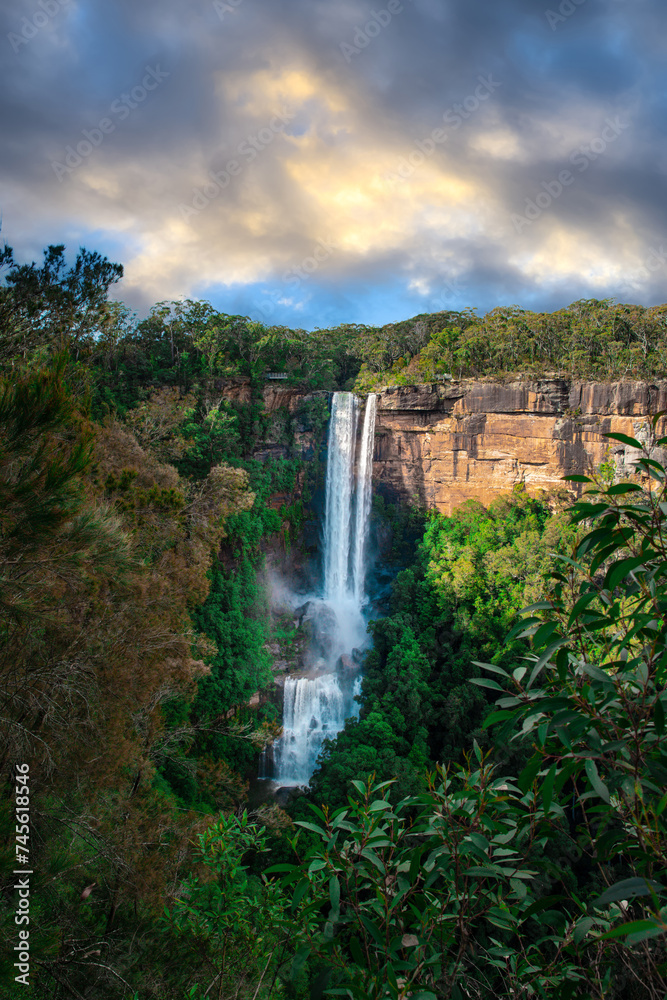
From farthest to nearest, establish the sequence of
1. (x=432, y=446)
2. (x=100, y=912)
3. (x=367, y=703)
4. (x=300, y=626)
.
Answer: (x=432, y=446) → (x=300, y=626) → (x=367, y=703) → (x=100, y=912)

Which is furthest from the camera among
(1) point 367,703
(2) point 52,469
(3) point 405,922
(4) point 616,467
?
(4) point 616,467

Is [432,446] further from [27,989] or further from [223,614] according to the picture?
[27,989]

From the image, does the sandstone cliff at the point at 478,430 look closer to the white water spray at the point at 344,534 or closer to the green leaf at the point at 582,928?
the white water spray at the point at 344,534

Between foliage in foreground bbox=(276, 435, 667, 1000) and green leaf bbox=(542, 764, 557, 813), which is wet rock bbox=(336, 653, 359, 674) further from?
green leaf bbox=(542, 764, 557, 813)

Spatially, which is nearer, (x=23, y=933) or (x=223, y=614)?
(x=23, y=933)

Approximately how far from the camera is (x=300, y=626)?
15.7 m

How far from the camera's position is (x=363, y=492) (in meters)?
17.9

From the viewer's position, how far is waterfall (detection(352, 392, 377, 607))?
17719 mm

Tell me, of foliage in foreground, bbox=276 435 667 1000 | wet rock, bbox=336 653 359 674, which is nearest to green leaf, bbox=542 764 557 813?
foliage in foreground, bbox=276 435 667 1000

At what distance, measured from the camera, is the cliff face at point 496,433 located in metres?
14.6

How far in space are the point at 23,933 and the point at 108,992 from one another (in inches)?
53.2

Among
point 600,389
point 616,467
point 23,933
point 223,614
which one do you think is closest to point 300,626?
point 223,614

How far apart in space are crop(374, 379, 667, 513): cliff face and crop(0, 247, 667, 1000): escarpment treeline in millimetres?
87

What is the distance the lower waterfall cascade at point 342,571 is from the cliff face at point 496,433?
98cm
